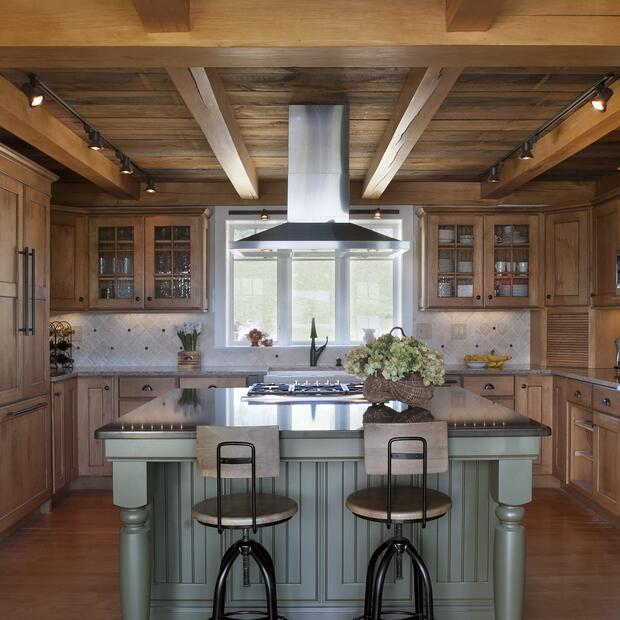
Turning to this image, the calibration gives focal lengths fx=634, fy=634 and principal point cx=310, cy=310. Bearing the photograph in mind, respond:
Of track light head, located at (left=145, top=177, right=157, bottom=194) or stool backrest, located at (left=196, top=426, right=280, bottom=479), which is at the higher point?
track light head, located at (left=145, top=177, right=157, bottom=194)

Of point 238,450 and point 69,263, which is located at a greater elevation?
point 69,263

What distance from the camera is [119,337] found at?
5.83 m

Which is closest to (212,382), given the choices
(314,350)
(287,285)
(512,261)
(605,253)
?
(314,350)

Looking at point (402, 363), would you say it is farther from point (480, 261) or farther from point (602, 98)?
point (480, 261)

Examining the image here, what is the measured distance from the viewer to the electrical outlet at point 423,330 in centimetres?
582

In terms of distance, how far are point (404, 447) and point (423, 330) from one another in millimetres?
3525

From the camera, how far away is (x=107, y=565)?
3562 mm

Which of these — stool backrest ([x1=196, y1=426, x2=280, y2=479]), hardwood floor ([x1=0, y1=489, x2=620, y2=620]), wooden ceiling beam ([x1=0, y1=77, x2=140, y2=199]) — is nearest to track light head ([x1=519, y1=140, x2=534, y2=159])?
hardwood floor ([x1=0, y1=489, x2=620, y2=620])

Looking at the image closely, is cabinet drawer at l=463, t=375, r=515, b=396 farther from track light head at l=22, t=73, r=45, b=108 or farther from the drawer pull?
track light head at l=22, t=73, r=45, b=108

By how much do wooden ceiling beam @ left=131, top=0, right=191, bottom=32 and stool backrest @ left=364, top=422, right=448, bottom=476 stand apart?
1613mm

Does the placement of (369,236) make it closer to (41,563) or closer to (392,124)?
(392,124)

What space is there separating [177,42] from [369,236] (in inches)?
77.1

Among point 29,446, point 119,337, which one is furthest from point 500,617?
point 119,337

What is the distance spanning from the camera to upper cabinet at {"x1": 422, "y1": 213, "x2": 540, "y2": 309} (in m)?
5.53
